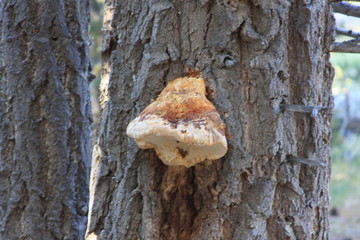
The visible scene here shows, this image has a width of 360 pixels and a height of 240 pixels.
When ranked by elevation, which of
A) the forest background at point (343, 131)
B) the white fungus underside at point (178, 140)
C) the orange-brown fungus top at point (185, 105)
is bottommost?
the forest background at point (343, 131)

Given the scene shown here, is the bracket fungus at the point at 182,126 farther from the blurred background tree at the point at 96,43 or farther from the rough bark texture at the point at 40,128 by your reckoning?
the blurred background tree at the point at 96,43

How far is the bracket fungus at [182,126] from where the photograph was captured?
1.36 metres

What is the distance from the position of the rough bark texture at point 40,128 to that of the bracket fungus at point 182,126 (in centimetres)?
98

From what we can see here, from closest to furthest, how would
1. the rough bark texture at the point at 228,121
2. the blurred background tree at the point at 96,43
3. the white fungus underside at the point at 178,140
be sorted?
the white fungus underside at the point at 178,140
the rough bark texture at the point at 228,121
the blurred background tree at the point at 96,43

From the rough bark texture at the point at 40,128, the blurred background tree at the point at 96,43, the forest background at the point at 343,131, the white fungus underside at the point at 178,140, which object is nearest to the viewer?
the white fungus underside at the point at 178,140

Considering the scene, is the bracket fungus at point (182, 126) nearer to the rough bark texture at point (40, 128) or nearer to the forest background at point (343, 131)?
the rough bark texture at point (40, 128)

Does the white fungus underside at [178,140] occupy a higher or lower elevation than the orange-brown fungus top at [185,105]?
lower

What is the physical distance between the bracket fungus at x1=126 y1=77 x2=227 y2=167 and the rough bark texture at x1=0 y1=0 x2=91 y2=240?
0.98 m

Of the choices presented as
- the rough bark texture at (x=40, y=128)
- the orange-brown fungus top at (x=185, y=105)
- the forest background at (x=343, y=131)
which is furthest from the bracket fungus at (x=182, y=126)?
the forest background at (x=343, y=131)

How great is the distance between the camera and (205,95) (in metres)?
1.58

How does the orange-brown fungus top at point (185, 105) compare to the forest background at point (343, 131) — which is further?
the forest background at point (343, 131)

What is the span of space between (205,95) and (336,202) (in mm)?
9672

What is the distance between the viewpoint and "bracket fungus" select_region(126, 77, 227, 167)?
53.7 inches

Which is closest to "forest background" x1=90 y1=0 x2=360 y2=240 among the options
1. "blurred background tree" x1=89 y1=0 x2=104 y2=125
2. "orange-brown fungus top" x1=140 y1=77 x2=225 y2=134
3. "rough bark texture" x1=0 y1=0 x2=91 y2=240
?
"blurred background tree" x1=89 y1=0 x2=104 y2=125
